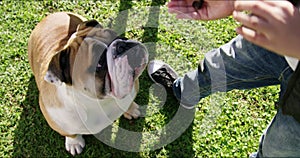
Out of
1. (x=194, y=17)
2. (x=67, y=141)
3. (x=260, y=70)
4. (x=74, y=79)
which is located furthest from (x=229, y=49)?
(x=67, y=141)

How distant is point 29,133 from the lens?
3.50 meters

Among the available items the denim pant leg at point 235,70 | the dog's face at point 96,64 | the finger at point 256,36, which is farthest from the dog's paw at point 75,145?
the finger at point 256,36

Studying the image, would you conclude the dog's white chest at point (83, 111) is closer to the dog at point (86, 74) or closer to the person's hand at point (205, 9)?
the dog at point (86, 74)

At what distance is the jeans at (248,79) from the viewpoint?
2.15 metres

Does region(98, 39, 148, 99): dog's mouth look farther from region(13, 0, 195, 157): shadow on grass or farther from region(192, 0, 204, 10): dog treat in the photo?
region(13, 0, 195, 157): shadow on grass

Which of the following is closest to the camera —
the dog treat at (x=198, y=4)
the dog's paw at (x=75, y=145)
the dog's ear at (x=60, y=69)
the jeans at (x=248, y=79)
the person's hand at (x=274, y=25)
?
the person's hand at (x=274, y=25)

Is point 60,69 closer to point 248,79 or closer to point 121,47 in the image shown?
point 121,47

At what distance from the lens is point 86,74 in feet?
8.22

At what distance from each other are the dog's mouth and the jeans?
0.58m

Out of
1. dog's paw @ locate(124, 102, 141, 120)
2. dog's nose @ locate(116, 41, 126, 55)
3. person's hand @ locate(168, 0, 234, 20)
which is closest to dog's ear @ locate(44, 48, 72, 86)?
dog's nose @ locate(116, 41, 126, 55)

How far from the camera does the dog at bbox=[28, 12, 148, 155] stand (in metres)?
2.50

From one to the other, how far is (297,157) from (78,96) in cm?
138

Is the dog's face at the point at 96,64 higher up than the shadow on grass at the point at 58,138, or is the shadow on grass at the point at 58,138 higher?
the dog's face at the point at 96,64

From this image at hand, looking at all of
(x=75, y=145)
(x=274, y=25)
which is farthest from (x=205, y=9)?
(x=75, y=145)
